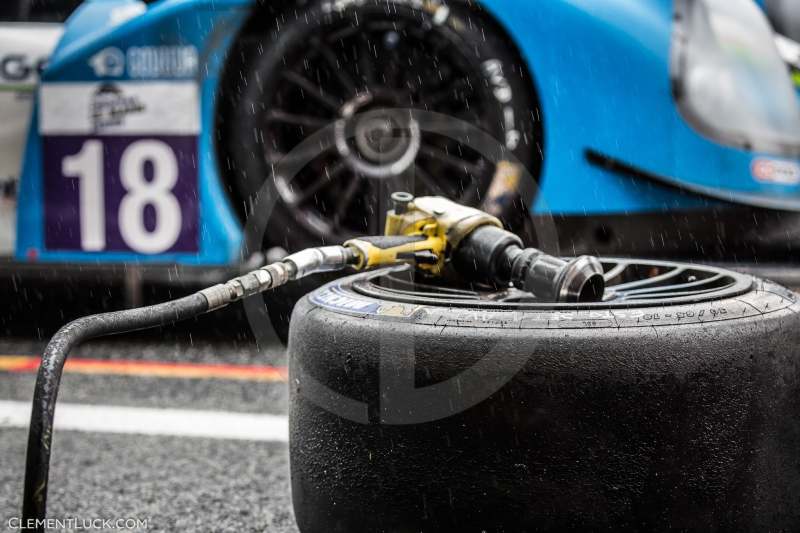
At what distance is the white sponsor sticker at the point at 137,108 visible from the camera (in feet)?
11.6

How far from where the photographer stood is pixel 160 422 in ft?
9.37

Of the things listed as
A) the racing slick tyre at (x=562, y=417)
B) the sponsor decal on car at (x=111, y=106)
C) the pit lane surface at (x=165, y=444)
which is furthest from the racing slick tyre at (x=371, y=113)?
the racing slick tyre at (x=562, y=417)

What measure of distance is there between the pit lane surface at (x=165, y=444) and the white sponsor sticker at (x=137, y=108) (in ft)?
2.78

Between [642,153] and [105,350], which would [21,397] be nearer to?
[105,350]

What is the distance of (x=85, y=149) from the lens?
11.8 feet

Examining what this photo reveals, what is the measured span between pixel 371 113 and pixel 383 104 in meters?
0.06

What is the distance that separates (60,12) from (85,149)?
0.68 meters

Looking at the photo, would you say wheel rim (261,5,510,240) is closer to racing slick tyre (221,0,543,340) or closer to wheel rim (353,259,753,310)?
racing slick tyre (221,0,543,340)

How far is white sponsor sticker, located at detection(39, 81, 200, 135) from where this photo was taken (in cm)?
353

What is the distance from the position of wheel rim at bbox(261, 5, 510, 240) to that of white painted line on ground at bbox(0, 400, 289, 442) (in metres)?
0.94

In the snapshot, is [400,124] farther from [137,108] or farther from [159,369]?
[159,369]

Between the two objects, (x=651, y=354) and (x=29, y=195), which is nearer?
(x=651, y=354)

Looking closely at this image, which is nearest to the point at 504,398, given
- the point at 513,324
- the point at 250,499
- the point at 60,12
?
the point at 513,324

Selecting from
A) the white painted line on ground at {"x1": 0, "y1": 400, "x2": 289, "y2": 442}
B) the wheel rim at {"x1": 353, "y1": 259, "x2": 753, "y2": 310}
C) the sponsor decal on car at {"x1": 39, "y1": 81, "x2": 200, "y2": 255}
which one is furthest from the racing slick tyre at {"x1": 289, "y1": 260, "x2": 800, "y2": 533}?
the sponsor decal on car at {"x1": 39, "y1": 81, "x2": 200, "y2": 255}
